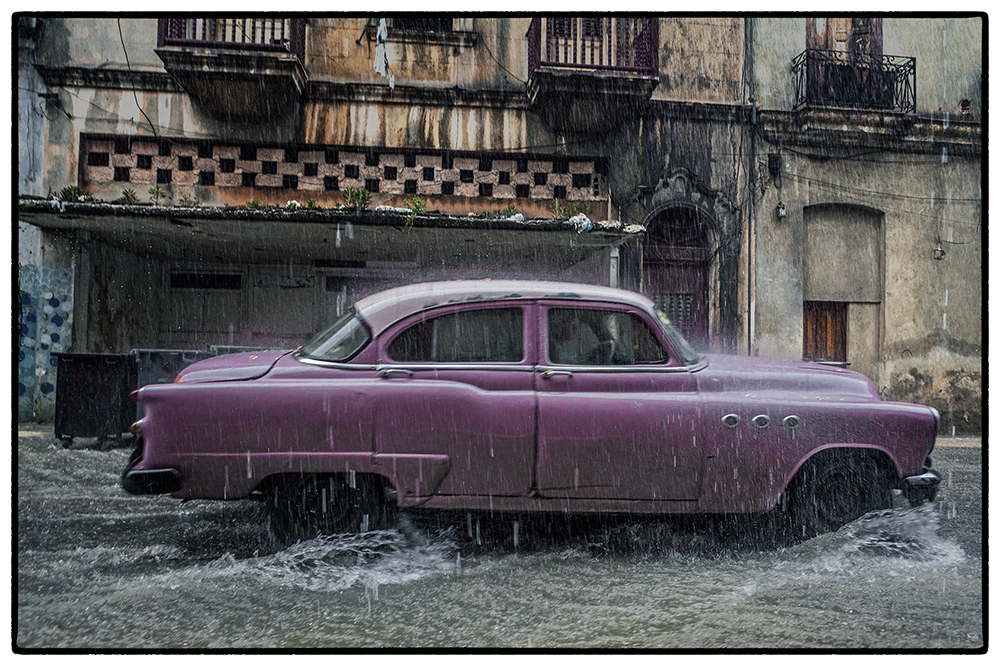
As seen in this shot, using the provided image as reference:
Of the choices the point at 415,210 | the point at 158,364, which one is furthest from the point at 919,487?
the point at 158,364

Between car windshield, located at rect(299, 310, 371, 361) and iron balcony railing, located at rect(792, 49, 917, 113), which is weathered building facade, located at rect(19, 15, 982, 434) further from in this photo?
car windshield, located at rect(299, 310, 371, 361)

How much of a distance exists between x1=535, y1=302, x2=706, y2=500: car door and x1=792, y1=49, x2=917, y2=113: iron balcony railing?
1010cm

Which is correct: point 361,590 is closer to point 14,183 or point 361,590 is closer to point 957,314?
point 14,183

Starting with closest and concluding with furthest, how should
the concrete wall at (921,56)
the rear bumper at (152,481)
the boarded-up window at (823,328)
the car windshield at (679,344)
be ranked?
1. the rear bumper at (152,481)
2. the car windshield at (679,344)
3. the concrete wall at (921,56)
4. the boarded-up window at (823,328)

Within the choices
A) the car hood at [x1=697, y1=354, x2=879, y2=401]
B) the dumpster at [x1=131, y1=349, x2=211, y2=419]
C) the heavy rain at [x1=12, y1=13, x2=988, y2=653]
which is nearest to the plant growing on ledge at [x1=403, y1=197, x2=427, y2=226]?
the heavy rain at [x1=12, y1=13, x2=988, y2=653]

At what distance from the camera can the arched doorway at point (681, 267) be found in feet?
40.4

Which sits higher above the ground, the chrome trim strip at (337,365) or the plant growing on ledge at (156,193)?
the plant growing on ledge at (156,193)

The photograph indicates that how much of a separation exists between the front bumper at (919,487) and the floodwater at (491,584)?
0.26 meters

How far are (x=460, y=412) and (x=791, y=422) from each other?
1987mm

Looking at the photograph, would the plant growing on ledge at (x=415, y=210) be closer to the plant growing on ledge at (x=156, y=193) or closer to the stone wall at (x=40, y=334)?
the plant growing on ledge at (x=156, y=193)

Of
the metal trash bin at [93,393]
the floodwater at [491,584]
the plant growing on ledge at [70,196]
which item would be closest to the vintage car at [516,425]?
the floodwater at [491,584]

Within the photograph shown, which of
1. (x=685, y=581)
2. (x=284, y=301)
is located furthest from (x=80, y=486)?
(x=284, y=301)

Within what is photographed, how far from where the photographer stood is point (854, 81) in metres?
12.4

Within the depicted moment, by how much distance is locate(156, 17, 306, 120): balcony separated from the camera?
1041 cm
